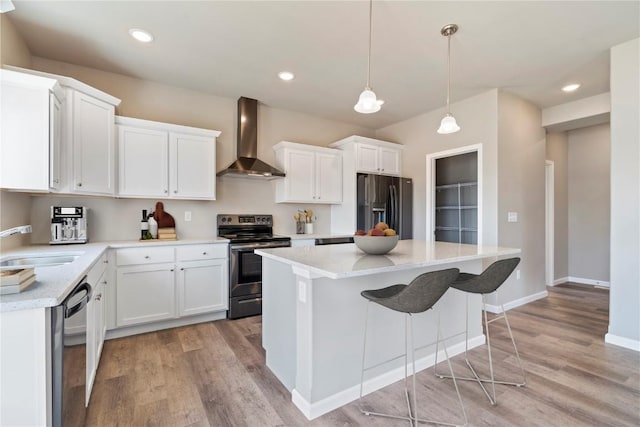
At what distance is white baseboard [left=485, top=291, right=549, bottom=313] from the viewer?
145 inches

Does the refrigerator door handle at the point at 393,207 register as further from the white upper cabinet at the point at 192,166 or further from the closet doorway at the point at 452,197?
the white upper cabinet at the point at 192,166

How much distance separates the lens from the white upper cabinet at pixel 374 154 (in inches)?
174

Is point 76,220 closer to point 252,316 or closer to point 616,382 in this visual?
point 252,316

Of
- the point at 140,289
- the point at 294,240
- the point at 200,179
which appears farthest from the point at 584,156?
the point at 140,289

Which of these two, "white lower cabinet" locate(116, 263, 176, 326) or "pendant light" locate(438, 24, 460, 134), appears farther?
"white lower cabinet" locate(116, 263, 176, 326)

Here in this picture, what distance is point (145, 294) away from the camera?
9.75 ft

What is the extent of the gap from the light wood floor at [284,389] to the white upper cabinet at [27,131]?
149 cm

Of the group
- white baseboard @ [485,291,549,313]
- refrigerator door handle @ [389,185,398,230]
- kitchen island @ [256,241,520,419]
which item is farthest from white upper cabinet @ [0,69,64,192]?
white baseboard @ [485,291,549,313]

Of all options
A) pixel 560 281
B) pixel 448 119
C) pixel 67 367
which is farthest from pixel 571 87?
pixel 67 367

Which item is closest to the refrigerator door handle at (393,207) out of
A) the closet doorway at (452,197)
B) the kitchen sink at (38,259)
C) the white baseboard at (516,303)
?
the closet doorway at (452,197)

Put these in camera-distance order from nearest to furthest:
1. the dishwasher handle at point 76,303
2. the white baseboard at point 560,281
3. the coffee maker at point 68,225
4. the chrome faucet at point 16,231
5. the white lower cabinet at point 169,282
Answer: the dishwasher handle at point 76,303 → the chrome faucet at point 16,231 → the coffee maker at point 68,225 → the white lower cabinet at point 169,282 → the white baseboard at point 560,281

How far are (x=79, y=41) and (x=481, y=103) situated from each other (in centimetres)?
431

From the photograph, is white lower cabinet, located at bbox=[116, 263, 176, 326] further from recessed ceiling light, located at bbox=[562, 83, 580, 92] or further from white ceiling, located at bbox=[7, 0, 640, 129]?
recessed ceiling light, located at bbox=[562, 83, 580, 92]

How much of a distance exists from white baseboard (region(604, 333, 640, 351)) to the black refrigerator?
2.35 meters
